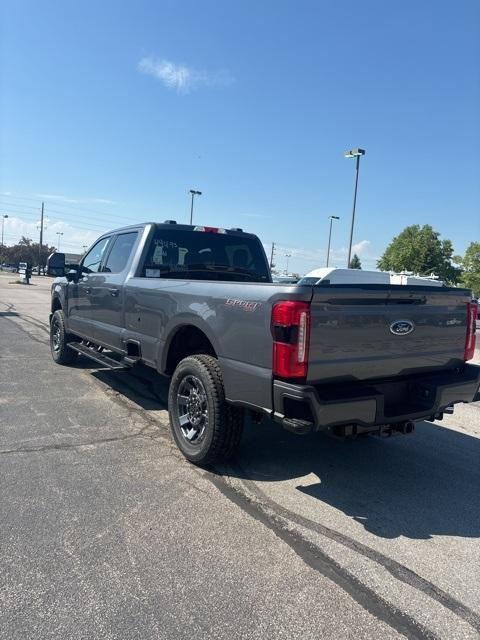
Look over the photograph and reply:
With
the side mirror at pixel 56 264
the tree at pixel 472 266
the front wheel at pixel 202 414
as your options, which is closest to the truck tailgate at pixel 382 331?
the front wheel at pixel 202 414

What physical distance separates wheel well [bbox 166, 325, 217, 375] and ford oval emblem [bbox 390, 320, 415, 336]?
62.9 inches

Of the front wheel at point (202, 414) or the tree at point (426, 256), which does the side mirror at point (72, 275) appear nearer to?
the front wheel at point (202, 414)

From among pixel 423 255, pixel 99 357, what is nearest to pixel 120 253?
pixel 99 357

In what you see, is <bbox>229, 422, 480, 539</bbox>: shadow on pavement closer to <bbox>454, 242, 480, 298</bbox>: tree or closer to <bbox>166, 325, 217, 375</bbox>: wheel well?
<bbox>166, 325, 217, 375</bbox>: wheel well

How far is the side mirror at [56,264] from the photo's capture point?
710cm

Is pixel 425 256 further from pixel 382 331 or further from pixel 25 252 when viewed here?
pixel 382 331

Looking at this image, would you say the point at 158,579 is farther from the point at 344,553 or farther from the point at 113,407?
the point at 113,407

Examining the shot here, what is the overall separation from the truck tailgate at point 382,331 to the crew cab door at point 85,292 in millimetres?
3965

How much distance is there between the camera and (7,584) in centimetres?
259

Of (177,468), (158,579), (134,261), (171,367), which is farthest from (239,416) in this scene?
(134,261)

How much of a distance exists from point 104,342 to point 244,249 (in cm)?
206

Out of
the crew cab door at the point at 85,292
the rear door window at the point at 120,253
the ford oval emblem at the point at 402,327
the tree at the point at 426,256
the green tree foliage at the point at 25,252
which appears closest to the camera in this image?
the ford oval emblem at the point at 402,327

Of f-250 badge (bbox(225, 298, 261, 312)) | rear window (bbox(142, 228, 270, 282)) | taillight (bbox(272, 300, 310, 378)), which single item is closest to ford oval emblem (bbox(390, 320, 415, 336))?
taillight (bbox(272, 300, 310, 378))

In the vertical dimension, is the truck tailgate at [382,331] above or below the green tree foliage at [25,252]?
below
